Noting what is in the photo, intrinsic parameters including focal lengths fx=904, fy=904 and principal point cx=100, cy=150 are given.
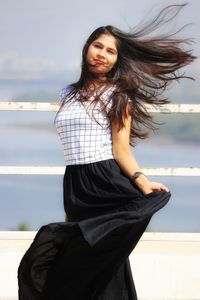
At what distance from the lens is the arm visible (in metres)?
3.86

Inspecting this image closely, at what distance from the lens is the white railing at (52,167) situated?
5789mm

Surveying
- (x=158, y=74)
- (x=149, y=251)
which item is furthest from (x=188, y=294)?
(x=158, y=74)

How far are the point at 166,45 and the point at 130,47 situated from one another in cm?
30

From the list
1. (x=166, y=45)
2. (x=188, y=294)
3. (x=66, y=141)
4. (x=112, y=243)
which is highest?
(x=166, y=45)

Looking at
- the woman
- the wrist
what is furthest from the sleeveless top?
the wrist

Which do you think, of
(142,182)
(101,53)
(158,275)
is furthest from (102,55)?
(158,275)

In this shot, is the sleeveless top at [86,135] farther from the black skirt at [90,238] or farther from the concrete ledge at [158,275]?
the concrete ledge at [158,275]

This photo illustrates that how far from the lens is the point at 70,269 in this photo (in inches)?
152

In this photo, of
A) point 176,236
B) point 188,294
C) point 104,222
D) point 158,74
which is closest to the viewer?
point 104,222

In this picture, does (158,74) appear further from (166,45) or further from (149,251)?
(149,251)

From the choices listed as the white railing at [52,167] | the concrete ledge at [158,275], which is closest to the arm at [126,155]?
the concrete ledge at [158,275]

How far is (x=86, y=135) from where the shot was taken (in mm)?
3848

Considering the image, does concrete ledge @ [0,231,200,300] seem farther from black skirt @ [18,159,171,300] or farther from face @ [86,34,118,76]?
face @ [86,34,118,76]

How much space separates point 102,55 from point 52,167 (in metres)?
1.90
